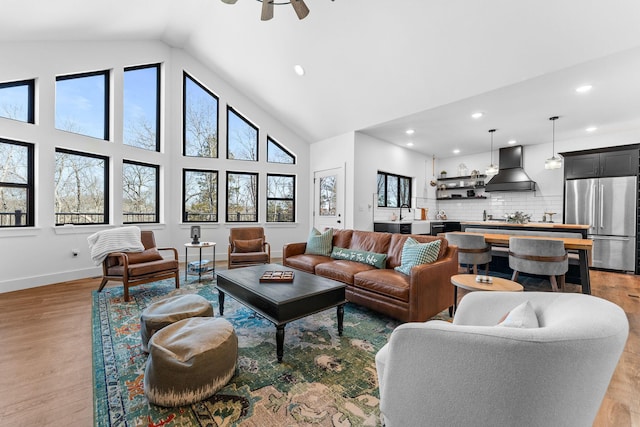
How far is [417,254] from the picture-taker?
9.57 ft

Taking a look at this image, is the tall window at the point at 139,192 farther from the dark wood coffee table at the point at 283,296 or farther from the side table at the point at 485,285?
the side table at the point at 485,285

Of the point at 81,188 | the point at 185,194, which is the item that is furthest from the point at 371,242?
the point at 81,188

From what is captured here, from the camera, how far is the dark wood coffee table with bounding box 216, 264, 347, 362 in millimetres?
2117

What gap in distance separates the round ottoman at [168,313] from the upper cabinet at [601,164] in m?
7.09

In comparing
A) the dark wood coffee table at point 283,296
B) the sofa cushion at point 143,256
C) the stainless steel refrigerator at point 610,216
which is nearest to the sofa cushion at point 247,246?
the sofa cushion at point 143,256

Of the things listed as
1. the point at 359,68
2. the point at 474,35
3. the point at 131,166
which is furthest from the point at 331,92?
the point at 131,166

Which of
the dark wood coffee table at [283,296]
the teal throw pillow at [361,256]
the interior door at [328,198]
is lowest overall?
the dark wood coffee table at [283,296]

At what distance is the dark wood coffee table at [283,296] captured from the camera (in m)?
2.12

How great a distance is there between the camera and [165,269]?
3.71 m

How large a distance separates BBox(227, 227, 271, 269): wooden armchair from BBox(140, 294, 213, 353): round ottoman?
79.3 inches

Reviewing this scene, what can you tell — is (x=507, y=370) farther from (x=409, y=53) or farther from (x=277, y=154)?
(x=277, y=154)

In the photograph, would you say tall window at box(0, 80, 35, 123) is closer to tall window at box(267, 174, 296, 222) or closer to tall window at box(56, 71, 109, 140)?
tall window at box(56, 71, 109, 140)

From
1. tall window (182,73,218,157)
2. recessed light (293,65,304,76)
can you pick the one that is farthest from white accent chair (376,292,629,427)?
tall window (182,73,218,157)

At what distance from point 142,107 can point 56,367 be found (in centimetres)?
490
